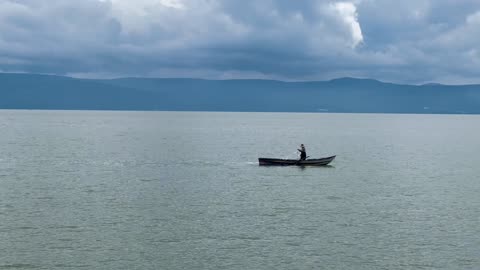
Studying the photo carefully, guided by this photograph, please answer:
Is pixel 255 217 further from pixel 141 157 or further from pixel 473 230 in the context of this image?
pixel 141 157

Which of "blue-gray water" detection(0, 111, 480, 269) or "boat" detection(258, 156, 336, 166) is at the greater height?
"boat" detection(258, 156, 336, 166)

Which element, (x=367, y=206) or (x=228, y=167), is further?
(x=228, y=167)

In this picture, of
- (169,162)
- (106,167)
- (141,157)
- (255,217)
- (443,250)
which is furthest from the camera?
(141,157)

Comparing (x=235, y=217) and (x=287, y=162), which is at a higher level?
(x=287, y=162)

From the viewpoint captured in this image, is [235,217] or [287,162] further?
[287,162]

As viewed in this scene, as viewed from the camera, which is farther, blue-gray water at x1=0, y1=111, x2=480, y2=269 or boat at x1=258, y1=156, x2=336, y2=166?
boat at x1=258, y1=156, x2=336, y2=166

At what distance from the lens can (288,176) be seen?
82125 millimetres

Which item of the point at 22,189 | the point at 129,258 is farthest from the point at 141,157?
the point at 129,258

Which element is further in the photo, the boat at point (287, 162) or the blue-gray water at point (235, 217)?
the boat at point (287, 162)

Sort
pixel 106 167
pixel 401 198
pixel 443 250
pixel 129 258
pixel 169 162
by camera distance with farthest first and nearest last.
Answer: pixel 169 162, pixel 106 167, pixel 401 198, pixel 443 250, pixel 129 258

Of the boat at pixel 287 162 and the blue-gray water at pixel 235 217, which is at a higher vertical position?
the boat at pixel 287 162

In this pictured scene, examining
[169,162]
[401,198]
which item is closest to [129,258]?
[401,198]

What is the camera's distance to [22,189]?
66.5 meters

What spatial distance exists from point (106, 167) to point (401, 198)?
45.6 meters
